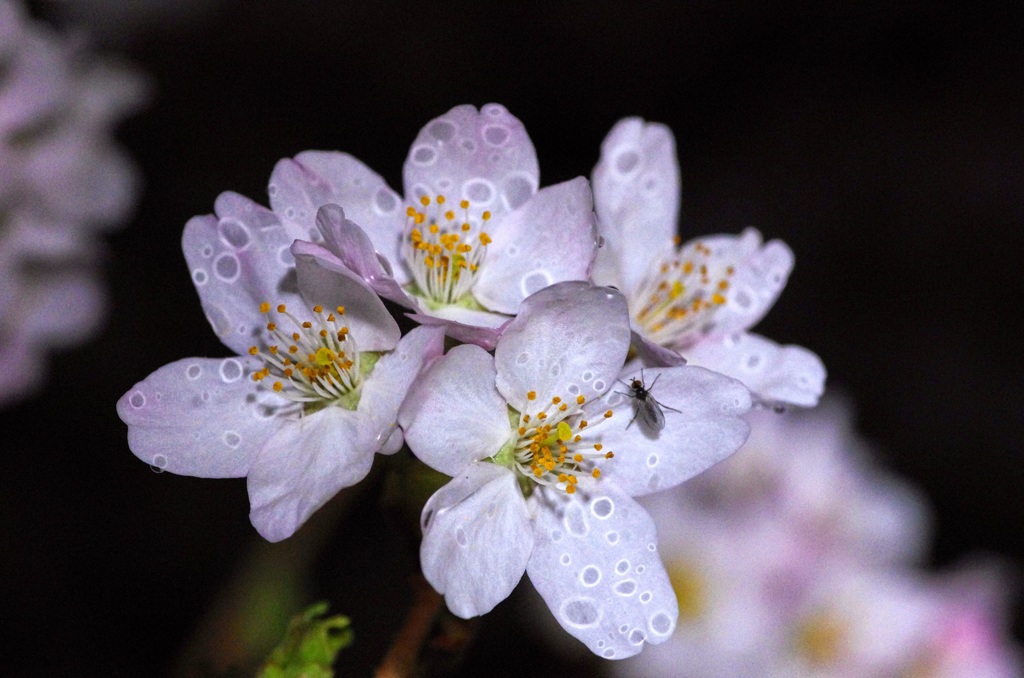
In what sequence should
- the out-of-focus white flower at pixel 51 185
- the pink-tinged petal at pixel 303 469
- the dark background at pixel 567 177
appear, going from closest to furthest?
the pink-tinged petal at pixel 303 469 → the out-of-focus white flower at pixel 51 185 → the dark background at pixel 567 177

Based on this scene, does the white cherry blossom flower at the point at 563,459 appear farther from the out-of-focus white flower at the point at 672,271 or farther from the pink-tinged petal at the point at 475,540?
the out-of-focus white flower at the point at 672,271

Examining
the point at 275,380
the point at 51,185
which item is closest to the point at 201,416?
the point at 275,380

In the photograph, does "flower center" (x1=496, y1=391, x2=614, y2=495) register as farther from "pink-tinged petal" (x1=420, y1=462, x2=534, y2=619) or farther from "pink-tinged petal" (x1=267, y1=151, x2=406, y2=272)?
"pink-tinged petal" (x1=267, y1=151, x2=406, y2=272)

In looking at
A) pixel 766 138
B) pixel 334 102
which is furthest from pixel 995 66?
pixel 334 102

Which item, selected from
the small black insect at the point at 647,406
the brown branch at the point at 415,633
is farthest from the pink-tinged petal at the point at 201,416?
the small black insect at the point at 647,406

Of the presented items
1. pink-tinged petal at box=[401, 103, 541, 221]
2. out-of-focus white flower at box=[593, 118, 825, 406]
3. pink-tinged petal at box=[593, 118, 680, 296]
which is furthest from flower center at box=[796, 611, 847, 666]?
pink-tinged petal at box=[401, 103, 541, 221]

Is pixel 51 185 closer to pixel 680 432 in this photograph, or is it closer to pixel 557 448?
pixel 557 448

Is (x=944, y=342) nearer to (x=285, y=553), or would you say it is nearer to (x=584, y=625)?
(x=285, y=553)
